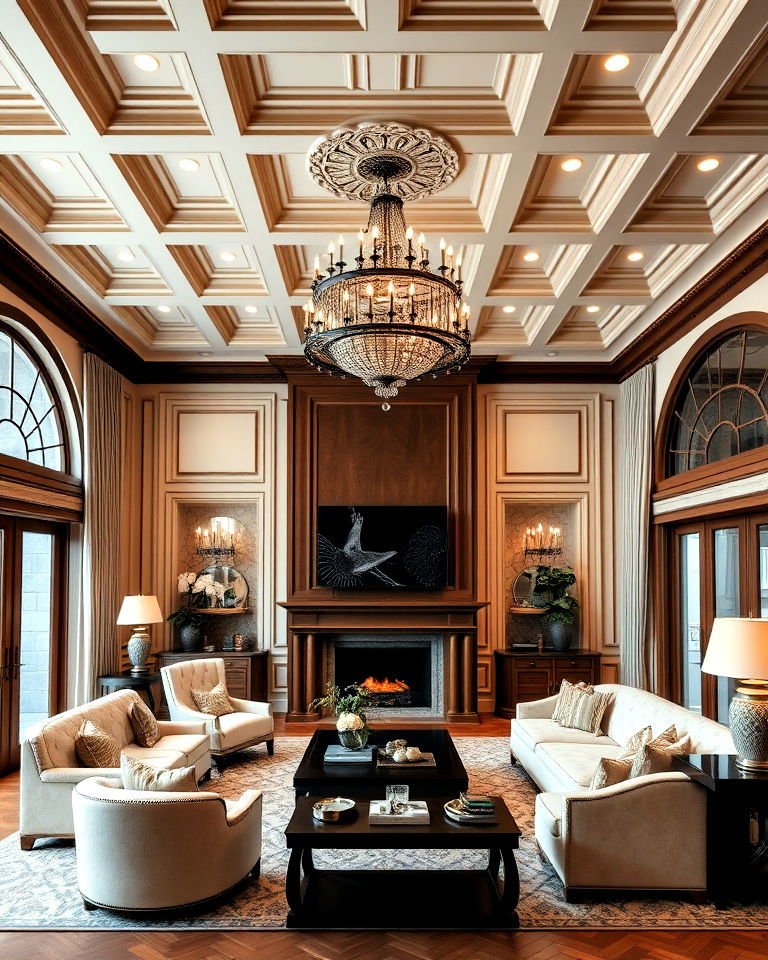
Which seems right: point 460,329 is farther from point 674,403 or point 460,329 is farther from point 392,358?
point 674,403

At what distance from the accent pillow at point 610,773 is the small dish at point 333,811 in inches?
46.3

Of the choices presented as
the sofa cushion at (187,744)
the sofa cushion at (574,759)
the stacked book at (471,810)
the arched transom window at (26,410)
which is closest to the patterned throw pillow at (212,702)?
the sofa cushion at (187,744)

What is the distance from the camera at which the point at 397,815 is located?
146 inches

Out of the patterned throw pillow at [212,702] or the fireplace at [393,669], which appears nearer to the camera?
the patterned throw pillow at [212,702]

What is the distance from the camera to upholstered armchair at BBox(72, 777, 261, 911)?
3391 millimetres

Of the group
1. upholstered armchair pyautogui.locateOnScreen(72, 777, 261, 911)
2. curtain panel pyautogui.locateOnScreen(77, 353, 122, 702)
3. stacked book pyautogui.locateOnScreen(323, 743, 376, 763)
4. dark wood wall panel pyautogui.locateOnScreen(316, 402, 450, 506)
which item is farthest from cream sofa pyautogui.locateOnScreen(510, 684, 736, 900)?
dark wood wall panel pyautogui.locateOnScreen(316, 402, 450, 506)

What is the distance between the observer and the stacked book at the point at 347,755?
16.6 ft

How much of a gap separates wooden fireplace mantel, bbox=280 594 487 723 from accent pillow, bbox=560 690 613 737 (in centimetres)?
196

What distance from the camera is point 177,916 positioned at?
3512 millimetres

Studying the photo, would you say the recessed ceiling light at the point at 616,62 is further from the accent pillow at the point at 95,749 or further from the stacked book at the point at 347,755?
the accent pillow at the point at 95,749

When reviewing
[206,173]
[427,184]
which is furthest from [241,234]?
[427,184]

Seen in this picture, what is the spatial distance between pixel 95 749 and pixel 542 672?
4.61m

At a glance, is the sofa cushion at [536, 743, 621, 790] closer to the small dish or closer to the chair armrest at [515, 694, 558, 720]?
the chair armrest at [515, 694, 558, 720]

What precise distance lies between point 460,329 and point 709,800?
102 inches
